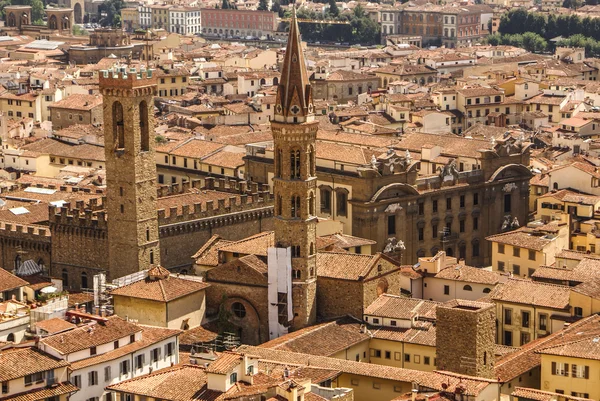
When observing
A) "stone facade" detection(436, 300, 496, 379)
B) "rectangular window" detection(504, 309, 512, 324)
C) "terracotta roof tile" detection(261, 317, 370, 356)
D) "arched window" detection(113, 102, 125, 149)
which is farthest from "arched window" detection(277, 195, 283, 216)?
"stone facade" detection(436, 300, 496, 379)

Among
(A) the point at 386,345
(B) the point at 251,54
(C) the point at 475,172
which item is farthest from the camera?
(B) the point at 251,54

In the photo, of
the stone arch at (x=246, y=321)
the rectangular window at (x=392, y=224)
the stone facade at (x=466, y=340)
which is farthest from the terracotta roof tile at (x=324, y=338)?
the rectangular window at (x=392, y=224)

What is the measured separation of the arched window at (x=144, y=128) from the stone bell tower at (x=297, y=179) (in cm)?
557

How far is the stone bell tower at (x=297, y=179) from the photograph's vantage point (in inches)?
2186

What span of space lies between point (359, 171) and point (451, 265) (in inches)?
331

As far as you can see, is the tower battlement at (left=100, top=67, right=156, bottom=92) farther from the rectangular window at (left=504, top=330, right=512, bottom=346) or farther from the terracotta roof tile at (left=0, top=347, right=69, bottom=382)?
the terracotta roof tile at (left=0, top=347, right=69, bottom=382)

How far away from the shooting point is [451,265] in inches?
2411

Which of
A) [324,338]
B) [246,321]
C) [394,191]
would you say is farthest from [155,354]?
[394,191]

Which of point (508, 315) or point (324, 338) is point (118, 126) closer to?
point (324, 338)

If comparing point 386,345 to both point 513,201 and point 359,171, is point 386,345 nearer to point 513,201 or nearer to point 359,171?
point 359,171

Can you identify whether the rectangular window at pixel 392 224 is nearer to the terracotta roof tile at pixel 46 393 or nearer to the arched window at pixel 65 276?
the arched window at pixel 65 276

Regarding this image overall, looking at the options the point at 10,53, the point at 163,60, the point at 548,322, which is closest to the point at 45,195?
the point at 548,322

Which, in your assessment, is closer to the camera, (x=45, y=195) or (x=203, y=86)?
(x=45, y=195)

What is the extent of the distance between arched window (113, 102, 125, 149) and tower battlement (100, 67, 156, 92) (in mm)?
532
